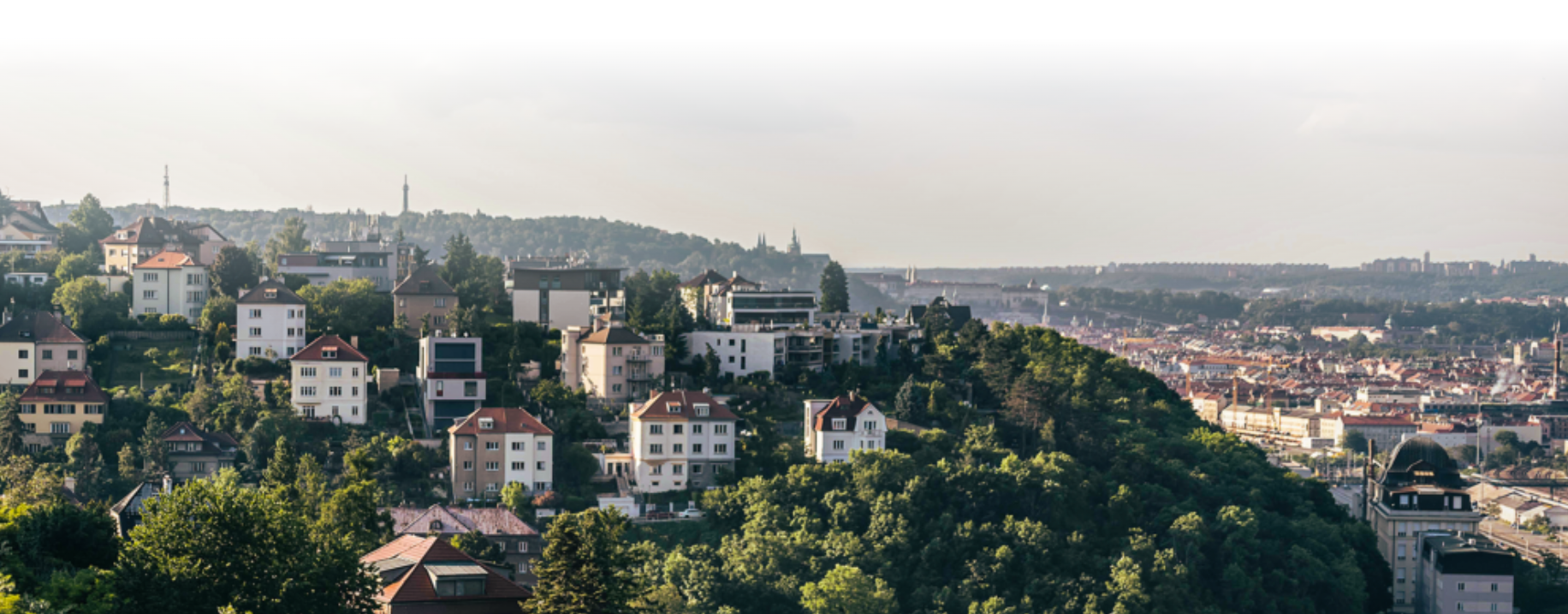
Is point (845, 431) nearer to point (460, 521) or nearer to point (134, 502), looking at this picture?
point (460, 521)

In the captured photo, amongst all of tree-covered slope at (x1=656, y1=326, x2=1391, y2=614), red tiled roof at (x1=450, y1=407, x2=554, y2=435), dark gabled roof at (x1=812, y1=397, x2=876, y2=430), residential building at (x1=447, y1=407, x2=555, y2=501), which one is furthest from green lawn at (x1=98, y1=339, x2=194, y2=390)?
dark gabled roof at (x1=812, y1=397, x2=876, y2=430)

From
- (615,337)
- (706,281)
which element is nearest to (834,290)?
(706,281)

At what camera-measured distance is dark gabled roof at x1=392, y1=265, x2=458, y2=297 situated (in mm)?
80062

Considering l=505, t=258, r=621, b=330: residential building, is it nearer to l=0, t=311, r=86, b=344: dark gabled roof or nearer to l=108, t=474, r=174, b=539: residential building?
l=0, t=311, r=86, b=344: dark gabled roof

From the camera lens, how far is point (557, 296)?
276 ft

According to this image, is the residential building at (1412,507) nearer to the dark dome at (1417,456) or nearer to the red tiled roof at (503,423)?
the dark dome at (1417,456)

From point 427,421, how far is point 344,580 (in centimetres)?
3033

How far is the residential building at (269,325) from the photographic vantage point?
72438 millimetres

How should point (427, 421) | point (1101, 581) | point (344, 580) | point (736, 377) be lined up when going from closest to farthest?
point (344, 580), point (1101, 581), point (427, 421), point (736, 377)

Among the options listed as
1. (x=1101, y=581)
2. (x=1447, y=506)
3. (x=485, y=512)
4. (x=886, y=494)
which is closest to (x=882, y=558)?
(x=886, y=494)

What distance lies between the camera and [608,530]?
42.1 metres

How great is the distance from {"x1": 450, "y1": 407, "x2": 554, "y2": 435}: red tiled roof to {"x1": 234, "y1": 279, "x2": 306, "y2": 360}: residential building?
38.3 ft

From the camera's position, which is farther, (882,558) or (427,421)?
(427,421)

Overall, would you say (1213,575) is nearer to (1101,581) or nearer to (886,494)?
(1101,581)
